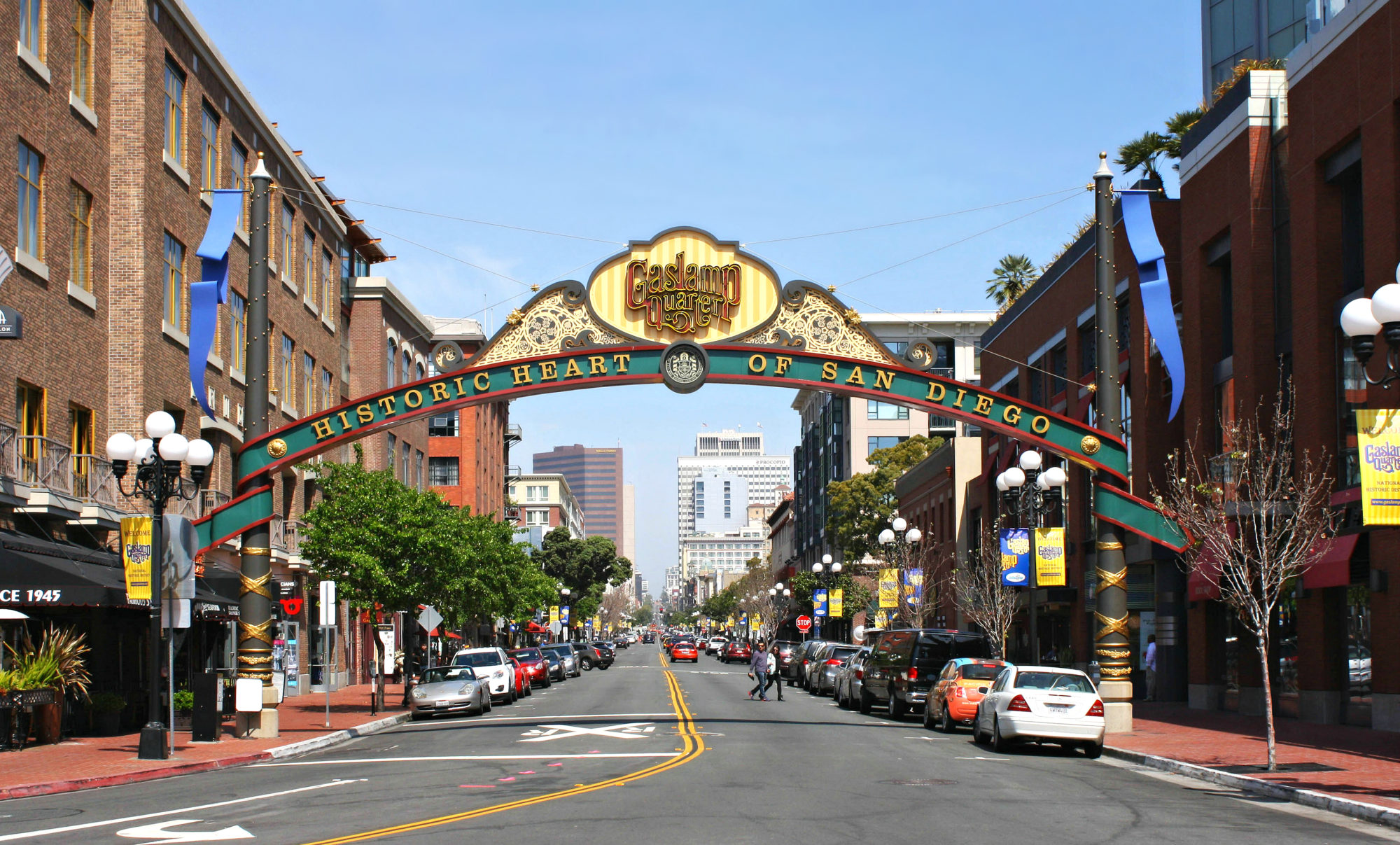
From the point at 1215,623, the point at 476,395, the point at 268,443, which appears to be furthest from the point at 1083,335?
the point at 268,443

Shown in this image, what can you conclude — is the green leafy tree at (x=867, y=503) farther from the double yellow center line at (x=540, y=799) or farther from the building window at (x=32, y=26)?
the building window at (x=32, y=26)

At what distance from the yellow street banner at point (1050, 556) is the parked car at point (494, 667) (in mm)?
16142

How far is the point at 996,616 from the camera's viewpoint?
40.6 metres

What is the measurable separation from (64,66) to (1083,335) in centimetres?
3010

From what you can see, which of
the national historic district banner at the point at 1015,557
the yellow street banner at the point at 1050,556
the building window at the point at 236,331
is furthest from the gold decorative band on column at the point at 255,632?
the building window at the point at 236,331

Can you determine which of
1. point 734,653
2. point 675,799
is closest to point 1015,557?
point 675,799

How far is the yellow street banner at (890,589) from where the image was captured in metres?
50.1

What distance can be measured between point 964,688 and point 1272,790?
10.5 meters

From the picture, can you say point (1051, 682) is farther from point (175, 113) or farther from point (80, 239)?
point (175, 113)

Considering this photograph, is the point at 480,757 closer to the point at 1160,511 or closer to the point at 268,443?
the point at 268,443

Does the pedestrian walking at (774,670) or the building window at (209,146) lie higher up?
the building window at (209,146)

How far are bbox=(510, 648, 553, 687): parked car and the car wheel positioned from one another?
100ft

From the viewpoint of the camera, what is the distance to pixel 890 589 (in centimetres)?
5038

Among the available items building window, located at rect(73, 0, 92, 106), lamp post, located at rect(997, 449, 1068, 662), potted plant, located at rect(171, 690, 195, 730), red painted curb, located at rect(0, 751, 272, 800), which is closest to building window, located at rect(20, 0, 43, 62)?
building window, located at rect(73, 0, 92, 106)
